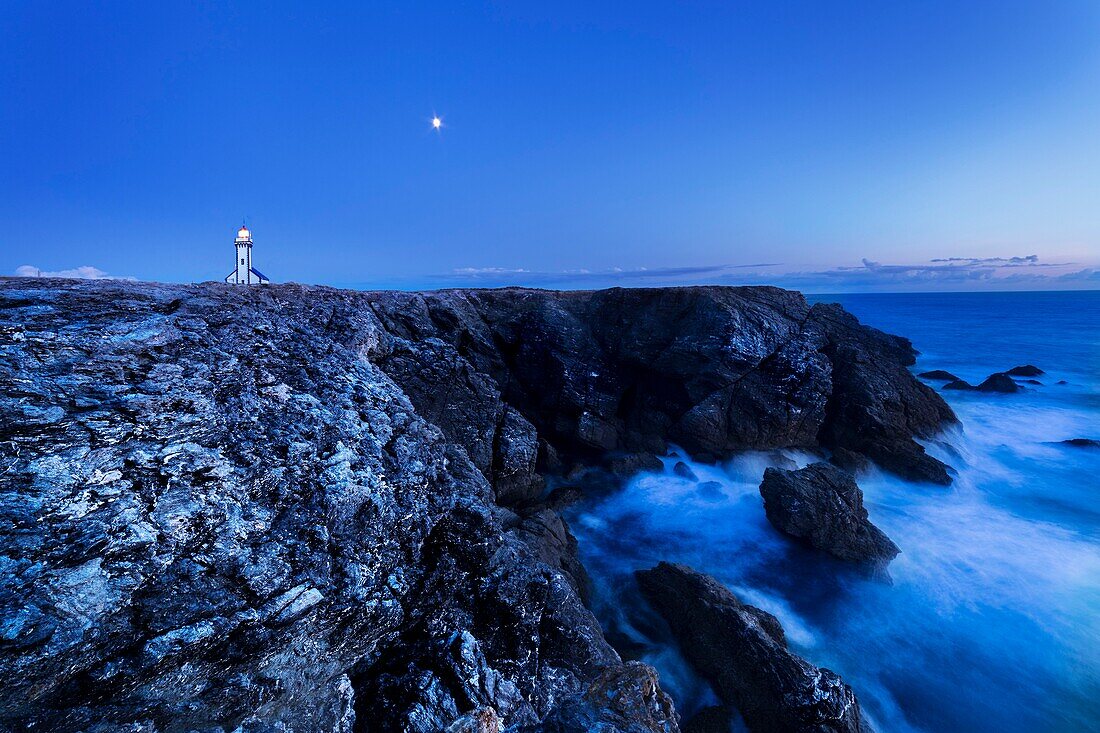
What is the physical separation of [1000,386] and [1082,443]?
43.0ft

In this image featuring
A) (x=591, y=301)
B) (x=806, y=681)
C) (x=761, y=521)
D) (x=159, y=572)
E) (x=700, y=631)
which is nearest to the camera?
(x=159, y=572)

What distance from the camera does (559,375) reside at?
25.0m

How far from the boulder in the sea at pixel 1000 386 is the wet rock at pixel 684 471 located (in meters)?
33.2

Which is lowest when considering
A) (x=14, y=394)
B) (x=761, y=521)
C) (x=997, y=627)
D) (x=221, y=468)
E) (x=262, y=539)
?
(x=997, y=627)

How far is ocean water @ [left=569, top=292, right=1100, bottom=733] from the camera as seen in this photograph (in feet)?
40.0

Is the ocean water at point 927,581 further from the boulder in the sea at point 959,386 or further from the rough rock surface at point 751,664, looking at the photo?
the boulder in the sea at point 959,386

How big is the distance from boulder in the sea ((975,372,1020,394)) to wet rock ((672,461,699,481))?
33.2 metres

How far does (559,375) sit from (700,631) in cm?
1479

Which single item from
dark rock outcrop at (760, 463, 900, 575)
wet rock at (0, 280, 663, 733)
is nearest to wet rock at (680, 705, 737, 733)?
wet rock at (0, 280, 663, 733)

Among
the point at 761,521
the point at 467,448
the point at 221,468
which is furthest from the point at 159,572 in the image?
the point at 761,521

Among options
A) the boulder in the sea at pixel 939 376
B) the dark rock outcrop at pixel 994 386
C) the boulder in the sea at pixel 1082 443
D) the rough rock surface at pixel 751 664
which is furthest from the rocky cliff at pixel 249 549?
the boulder in the sea at pixel 939 376

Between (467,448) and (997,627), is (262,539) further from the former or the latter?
(997,627)

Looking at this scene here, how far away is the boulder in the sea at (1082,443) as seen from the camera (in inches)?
1042

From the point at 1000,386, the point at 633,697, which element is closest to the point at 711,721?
the point at 633,697
